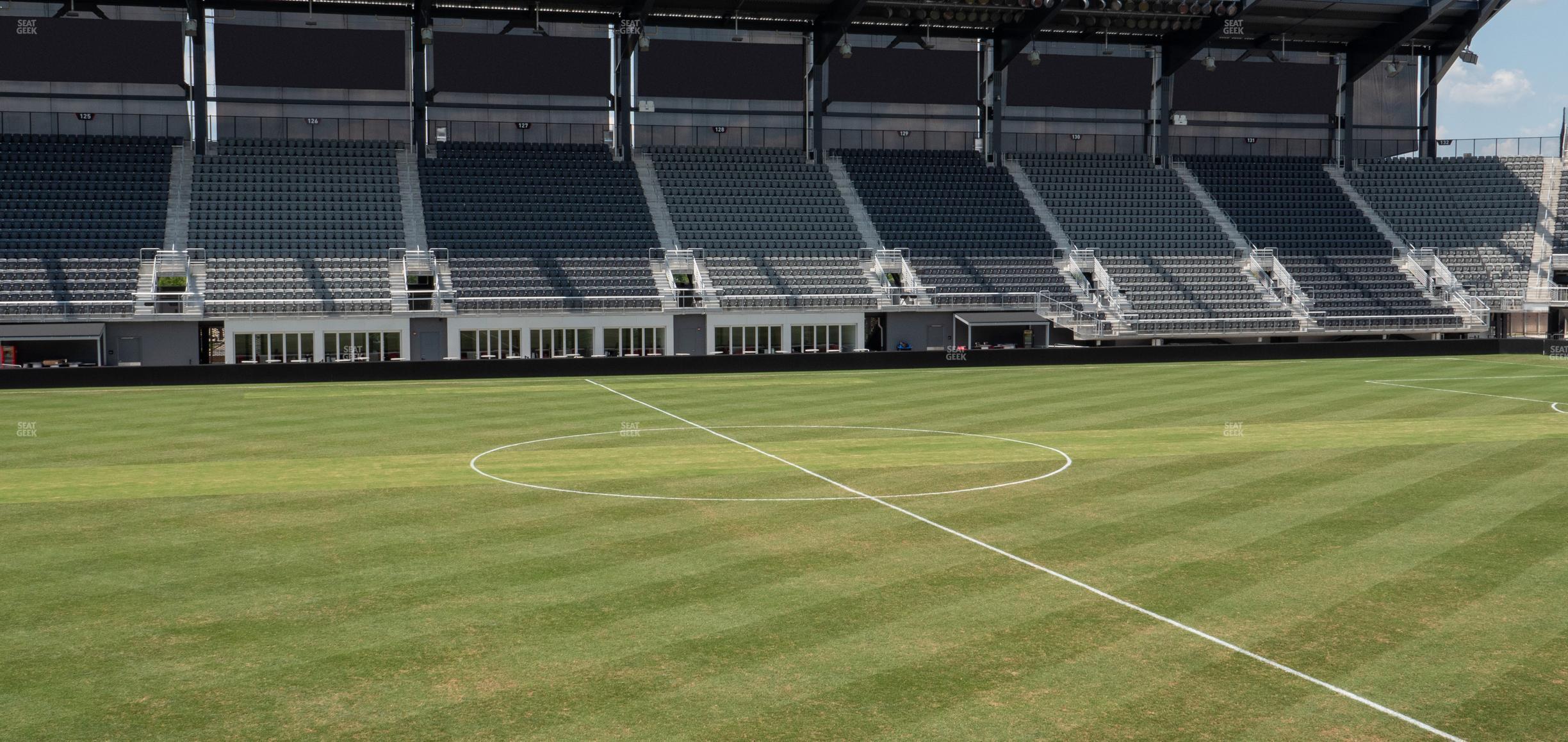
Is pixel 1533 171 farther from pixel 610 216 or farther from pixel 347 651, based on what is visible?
pixel 347 651

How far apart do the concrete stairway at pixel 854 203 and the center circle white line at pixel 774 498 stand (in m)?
30.3

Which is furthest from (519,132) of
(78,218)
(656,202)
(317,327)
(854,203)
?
(78,218)

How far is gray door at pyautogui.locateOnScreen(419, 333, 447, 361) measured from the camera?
155ft

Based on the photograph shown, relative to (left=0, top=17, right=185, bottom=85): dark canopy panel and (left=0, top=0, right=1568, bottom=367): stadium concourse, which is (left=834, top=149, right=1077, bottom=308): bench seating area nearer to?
(left=0, top=0, right=1568, bottom=367): stadium concourse

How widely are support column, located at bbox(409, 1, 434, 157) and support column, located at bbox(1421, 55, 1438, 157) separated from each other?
5041 cm

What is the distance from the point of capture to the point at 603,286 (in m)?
50.8

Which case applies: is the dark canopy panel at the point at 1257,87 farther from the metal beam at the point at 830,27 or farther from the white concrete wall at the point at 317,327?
the white concrete wall at the point at 317,327

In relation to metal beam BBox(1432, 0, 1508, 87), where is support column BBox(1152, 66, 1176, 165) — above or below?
below

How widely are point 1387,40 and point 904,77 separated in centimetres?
2485

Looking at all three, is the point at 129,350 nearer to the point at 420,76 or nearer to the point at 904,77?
the point at 420,76

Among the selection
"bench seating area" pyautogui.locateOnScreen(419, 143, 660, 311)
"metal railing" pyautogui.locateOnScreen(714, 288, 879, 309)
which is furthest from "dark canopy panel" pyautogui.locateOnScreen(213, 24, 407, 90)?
"metal railing" pyautogui.locateOnScreen(714, 288, 879, 309)

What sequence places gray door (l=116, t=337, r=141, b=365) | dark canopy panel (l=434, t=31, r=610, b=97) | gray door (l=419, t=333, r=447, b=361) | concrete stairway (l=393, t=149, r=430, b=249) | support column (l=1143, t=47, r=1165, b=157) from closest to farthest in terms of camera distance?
gray door (l=116, t=337, r=141, b=365) < gray door (l=419, t=333, r=447, b=361) < concrete stairway (l=393, t=149, r=430, b=249) < dark canopy panel (l=434, t=31, r=610, b=97) < support column (l=1143, t=47, r=1165, b=157)

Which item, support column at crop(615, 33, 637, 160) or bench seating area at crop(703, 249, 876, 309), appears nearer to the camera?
bench seating area at crop(703, 249, 876, 309)

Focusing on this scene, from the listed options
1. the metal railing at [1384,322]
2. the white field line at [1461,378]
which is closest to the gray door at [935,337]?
the metal railing at [1384,322]
